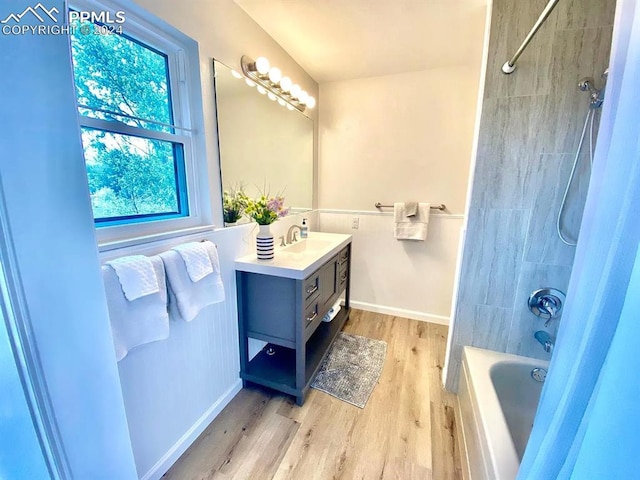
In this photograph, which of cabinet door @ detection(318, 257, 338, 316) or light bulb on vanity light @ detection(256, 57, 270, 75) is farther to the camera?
cabinet door @ detection(318, 257, 338, 316)

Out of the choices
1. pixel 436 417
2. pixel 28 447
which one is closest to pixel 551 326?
pixel 436 417

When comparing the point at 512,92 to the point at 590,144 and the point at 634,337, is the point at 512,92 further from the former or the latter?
the point at 634,337

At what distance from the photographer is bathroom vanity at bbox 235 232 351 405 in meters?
1.56

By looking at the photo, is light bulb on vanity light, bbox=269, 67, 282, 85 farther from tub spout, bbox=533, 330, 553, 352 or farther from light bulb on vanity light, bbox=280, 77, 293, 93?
tub spout, bbox=533, 330, 553, 352

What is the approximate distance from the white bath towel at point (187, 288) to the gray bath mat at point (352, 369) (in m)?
1.02

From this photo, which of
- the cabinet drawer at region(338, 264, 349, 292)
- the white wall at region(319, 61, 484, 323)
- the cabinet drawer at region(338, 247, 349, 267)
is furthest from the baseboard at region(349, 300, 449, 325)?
the cabinet drawer at region(338, 247, 349, 267)

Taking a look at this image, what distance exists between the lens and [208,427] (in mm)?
1502

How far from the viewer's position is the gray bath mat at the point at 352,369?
177cm

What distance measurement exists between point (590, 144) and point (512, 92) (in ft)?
1.47

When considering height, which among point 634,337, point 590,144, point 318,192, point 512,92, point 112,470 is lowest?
point 112,470

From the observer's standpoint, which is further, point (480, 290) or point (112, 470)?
point (480, 290)

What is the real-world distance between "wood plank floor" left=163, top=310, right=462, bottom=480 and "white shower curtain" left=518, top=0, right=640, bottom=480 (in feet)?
3.01

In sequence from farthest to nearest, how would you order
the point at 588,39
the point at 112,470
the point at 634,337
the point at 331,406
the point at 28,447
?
the point at 331,406 → the point at 588,39 → the point at 112,470 → the point at 28,447 → the point at 634,337

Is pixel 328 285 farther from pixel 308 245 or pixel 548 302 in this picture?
pixel 548 302
